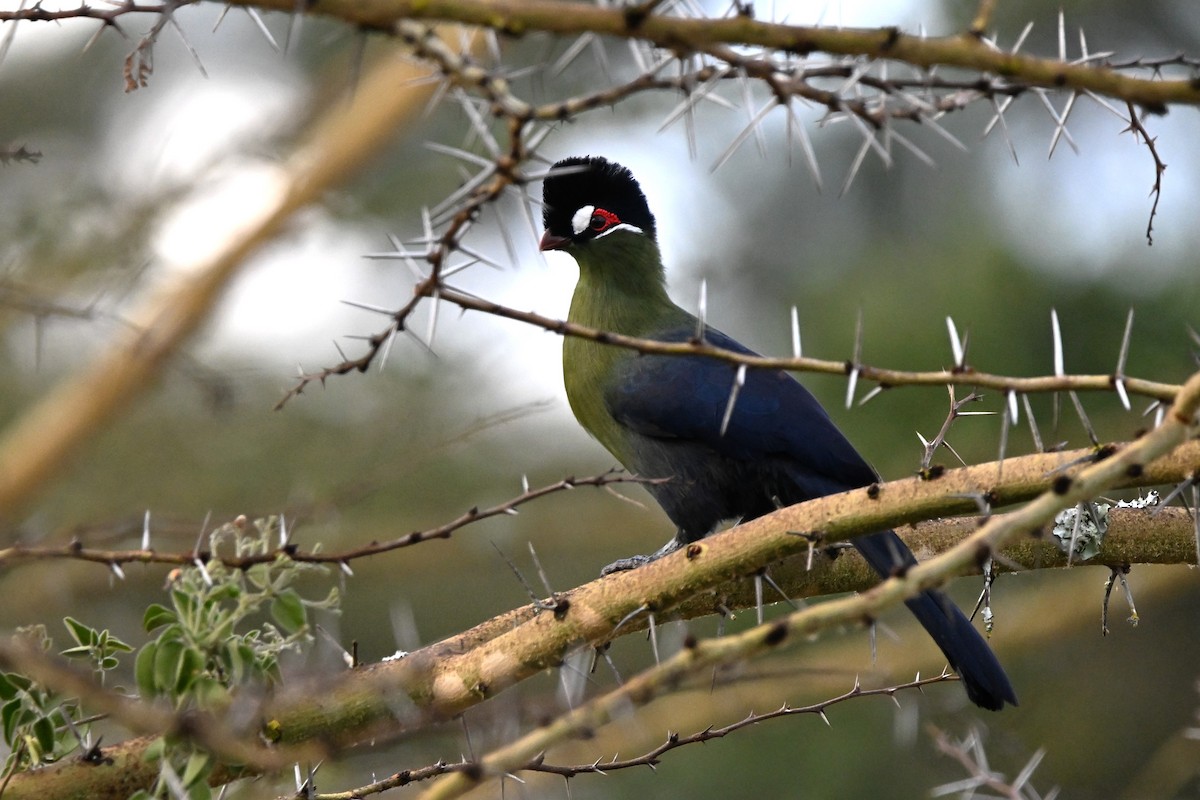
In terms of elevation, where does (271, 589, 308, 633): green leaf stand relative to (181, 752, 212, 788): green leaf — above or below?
above

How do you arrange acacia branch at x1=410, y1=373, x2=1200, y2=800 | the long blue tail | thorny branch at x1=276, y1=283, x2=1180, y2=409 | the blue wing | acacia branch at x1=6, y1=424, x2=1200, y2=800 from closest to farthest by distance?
acacia branch at x1=410, y1=373, x2=1200, y2=800 < thorny branch at x1=276, y1=283, x2=1180, y2=409 < acacia branch at x1=6, y1=424, x2=1200, y2=800 < the long blue tail < the blue wing

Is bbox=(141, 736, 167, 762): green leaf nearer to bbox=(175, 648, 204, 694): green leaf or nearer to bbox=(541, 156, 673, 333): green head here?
bbox=(175, 648, 204, 694): green leaf

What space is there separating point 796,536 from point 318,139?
6238 mm

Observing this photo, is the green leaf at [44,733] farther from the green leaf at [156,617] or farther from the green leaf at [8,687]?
the green leaf at [156,617]

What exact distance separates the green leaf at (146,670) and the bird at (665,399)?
1767 mm

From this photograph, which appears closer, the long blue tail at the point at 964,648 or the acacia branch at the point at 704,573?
the acacia branch at the point at 704,573

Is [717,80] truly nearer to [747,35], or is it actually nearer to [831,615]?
[747,35]

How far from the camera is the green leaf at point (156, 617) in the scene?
83.9 inches

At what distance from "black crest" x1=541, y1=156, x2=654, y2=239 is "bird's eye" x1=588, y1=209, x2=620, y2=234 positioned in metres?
0.02

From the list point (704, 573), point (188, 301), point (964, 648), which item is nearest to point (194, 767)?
point (704, 573)

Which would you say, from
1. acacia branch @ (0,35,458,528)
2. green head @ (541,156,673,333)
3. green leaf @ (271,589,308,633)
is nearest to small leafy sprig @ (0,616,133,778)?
green leaf @ (271,589,308,633)

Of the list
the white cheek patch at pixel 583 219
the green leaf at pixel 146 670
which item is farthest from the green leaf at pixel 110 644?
the white cheek patch at pixel 583 219

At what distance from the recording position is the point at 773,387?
3.90 meters

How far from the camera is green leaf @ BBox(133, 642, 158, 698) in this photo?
2012mm
